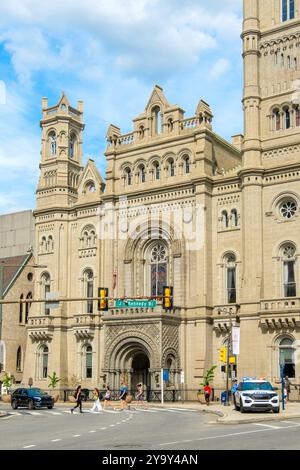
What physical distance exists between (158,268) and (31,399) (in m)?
20.7

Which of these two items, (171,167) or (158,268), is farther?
(171,167)

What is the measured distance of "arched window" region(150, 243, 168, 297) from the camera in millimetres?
62188

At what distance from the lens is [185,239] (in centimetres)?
6019

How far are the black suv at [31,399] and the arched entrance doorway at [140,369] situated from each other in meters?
15.4

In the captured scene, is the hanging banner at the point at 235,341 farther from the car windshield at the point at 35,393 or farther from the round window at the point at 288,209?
the round window at the point at 288,209

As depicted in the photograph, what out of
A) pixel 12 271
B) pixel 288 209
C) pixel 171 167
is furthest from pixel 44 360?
pixel 288 209

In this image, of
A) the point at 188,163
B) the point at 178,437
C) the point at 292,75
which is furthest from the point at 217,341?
the point at 178,437

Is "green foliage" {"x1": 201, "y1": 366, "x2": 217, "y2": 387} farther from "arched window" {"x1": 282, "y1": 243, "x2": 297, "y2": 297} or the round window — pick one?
the round window

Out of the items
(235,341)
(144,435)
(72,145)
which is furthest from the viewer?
(72,145)

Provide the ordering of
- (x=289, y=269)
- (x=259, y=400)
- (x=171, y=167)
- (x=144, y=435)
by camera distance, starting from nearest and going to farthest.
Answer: (x=144, y=435) < (x=259, y=400) < (x=289, y=269) < (x=171, y=167)

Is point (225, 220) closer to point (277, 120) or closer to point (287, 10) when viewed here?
point (277, 120)

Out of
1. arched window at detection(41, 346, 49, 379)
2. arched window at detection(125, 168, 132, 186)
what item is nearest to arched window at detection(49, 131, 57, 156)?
arched window at detection(125, 168, 132, 186)

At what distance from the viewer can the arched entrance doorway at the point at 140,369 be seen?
60.6 meters
